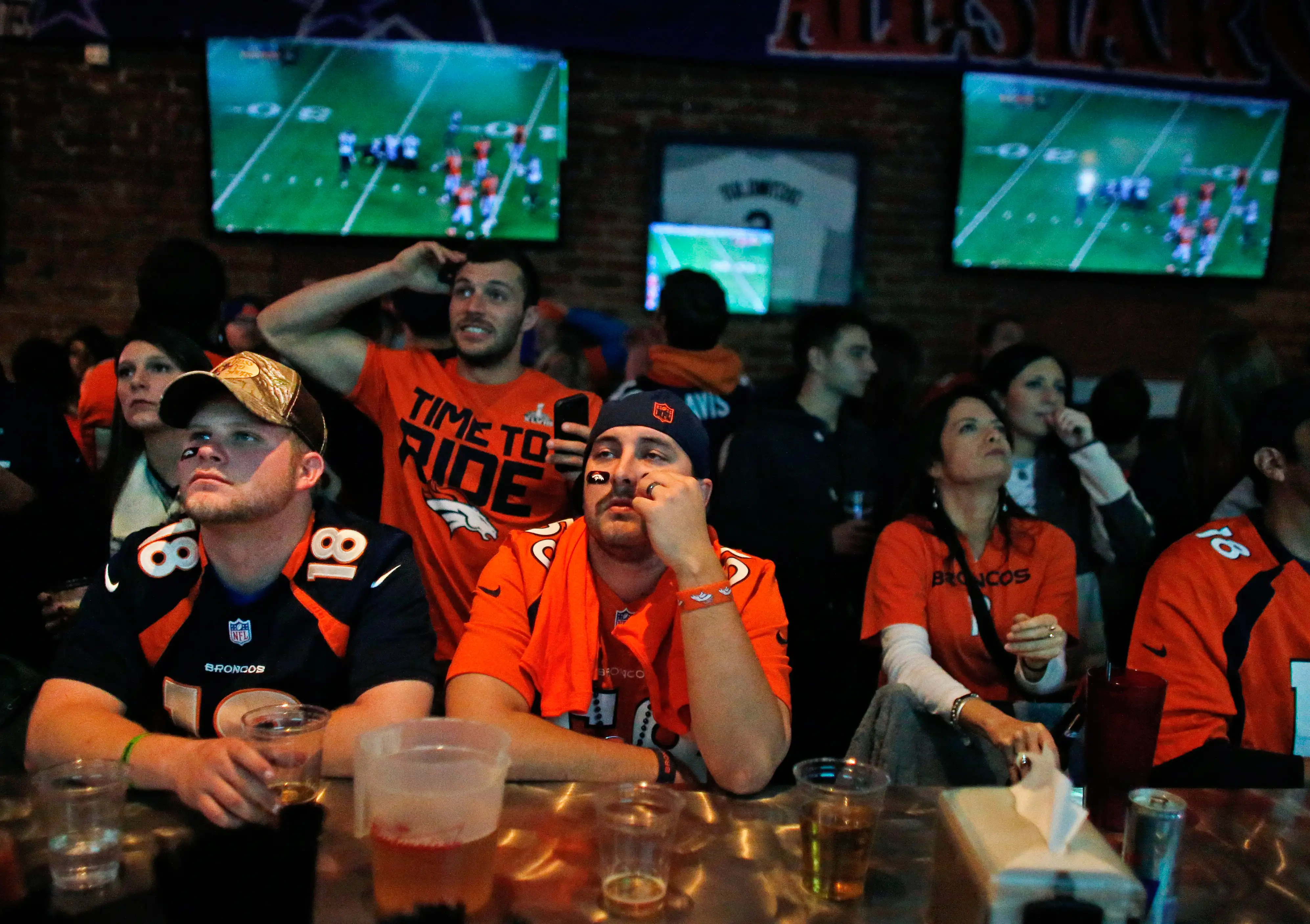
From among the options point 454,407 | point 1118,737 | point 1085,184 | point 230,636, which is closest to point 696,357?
point 454,407

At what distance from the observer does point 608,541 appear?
1.69 meters

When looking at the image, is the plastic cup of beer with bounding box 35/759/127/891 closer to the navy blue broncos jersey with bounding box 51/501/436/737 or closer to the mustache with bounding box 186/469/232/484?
the navy blue broncos jersey with bounding box 51/501/436/737

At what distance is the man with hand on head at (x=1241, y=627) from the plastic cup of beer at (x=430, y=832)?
1178 mm

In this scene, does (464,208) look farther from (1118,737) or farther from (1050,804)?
(1050,804)

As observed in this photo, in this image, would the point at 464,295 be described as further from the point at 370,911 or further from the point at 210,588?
the point at 370,911

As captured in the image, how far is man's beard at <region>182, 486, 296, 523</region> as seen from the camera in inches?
64.0

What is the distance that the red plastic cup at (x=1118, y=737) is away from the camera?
129cm

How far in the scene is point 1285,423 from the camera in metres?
1.99

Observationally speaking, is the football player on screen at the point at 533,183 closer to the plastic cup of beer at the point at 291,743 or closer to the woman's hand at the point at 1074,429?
the woman's hand at the point at 1074,429

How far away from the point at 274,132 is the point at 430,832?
4.33 m

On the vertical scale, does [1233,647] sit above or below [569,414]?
below

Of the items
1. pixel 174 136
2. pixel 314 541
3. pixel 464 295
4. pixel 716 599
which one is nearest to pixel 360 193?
pixel 174 136

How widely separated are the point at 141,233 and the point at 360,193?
1.09m

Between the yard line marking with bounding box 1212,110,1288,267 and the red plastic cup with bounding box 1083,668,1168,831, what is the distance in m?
4.75
